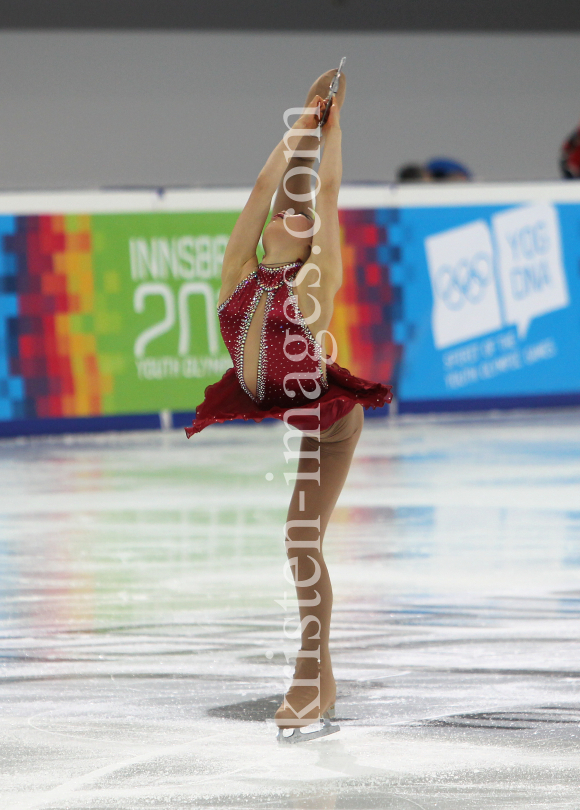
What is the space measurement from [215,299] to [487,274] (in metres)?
2.56

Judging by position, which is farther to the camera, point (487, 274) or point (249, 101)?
point (249, 101)

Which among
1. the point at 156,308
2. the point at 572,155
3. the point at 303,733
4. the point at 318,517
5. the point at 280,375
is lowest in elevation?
the point at 303,733

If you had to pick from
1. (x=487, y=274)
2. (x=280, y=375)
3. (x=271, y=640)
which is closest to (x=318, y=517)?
(x=280, y=375)

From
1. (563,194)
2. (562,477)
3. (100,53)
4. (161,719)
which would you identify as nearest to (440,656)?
(161,719)

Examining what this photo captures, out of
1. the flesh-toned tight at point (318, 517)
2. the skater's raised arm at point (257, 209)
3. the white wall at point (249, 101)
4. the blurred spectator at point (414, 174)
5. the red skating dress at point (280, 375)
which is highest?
the white wall at point (249, 101)

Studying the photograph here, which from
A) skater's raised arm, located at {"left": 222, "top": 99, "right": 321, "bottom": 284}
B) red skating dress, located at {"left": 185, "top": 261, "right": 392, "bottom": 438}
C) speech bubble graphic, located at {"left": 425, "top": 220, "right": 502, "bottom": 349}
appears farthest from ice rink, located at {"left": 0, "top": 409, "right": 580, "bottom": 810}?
speech bubble graphic, located at {"left": 425, "top": 220, "right": 502, "bottom": 349}

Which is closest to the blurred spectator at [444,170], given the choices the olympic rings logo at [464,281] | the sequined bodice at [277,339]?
the olympic rings logo at [464,281]

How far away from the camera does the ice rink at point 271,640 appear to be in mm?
3225

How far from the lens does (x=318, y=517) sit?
11.6 ft

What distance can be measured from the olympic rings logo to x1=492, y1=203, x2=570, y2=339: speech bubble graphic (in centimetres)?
15

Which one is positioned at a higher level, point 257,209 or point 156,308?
point 156,308

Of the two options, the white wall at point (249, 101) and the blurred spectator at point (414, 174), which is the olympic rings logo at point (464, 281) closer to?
the blurred spectator at point (414, 174)

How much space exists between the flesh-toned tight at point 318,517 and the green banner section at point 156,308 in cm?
772

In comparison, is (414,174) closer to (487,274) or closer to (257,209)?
(487,274)
